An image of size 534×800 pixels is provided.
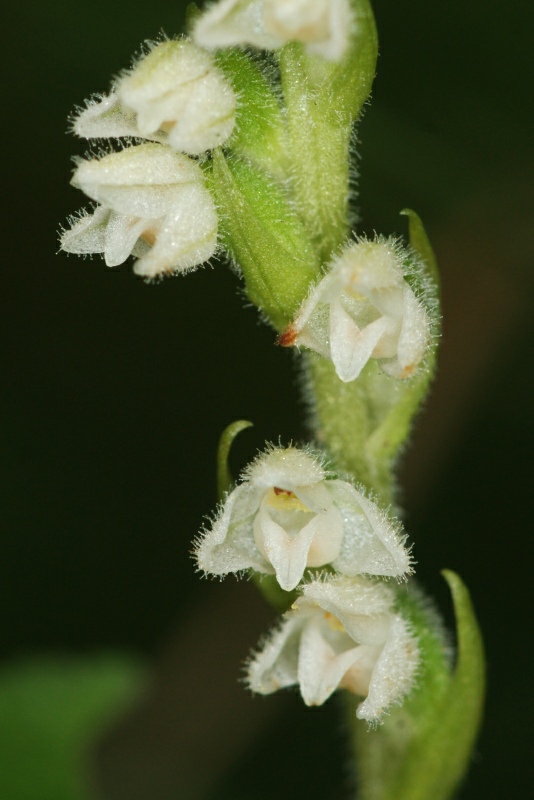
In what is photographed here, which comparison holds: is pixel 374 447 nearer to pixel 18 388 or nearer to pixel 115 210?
pixel 115 210

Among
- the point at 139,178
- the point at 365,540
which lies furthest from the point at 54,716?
the point at 139,178

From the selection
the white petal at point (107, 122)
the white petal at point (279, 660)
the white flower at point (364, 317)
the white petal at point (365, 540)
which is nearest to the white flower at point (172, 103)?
the white petal at point (107, 122)

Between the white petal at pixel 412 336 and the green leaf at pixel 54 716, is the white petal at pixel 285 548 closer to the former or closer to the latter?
the white petal at pixel 412 336

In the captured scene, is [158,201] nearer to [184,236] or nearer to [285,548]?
[184,236]

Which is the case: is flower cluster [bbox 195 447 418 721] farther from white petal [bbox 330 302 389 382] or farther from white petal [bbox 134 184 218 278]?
white petal [bbox 134 184 218 278]

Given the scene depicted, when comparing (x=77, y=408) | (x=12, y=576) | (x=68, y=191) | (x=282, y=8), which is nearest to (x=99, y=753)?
(x=12, y=576)
